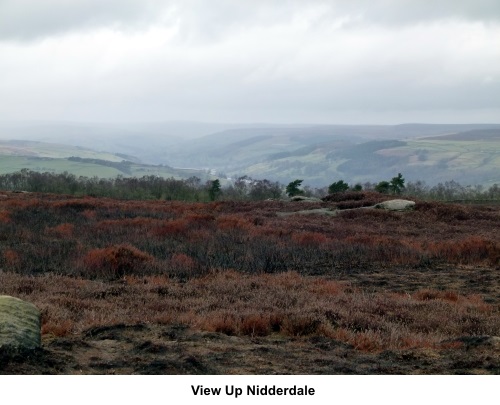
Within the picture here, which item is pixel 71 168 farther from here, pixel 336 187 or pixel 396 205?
pixel 396 205

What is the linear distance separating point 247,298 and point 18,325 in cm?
460

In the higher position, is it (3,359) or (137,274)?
(3,359)

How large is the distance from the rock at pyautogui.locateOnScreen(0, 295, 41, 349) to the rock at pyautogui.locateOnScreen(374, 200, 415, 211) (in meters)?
26.0

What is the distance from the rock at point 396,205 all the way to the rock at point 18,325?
26.0 m

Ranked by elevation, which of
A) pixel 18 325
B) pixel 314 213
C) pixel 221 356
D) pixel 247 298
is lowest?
pixel 314 213

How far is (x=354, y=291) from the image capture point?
1070 cm

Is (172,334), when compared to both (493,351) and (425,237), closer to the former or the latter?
(493,351)

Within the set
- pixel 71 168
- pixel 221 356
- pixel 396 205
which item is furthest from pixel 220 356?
pixel 71 168

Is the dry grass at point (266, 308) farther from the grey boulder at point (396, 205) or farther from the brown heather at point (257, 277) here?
the grey boulder at point (396, 205)

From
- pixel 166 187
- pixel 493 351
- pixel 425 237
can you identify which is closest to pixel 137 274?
pixel 493 351

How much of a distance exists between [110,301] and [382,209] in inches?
897

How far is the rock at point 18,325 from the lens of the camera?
510 cm

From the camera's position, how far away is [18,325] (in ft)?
17.7

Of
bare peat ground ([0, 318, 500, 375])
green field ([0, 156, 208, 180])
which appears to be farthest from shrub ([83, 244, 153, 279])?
green field ([0, 156, 208, 180])
